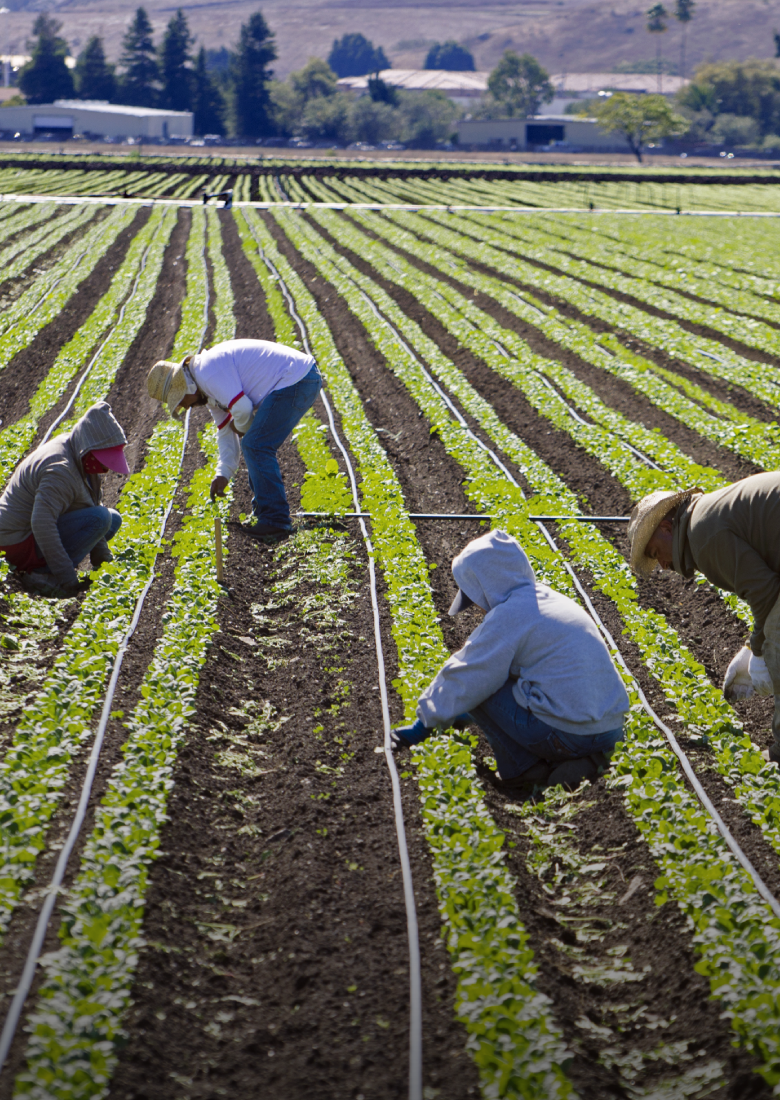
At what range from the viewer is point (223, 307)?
60.7ft

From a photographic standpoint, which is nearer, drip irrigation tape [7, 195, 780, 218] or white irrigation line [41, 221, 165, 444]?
white irrigation line [41, 221, 165, 444]

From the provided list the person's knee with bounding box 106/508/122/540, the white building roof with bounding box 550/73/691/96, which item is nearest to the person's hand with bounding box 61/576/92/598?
the person's knee with bounding box 106/508/122/540

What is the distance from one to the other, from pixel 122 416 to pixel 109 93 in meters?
112

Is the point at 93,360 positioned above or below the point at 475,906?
above

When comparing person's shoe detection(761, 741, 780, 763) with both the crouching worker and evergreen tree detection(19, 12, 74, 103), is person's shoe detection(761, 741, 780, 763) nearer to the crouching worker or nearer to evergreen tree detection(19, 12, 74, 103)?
the crouching worker

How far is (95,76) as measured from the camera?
10831cm

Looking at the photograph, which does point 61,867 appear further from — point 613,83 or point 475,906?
point 613,83

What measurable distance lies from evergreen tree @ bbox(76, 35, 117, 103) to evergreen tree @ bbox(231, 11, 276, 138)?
14.1 m

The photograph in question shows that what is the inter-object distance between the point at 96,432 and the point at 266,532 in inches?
92.2

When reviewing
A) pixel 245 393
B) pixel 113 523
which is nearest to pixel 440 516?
pixel 245 393

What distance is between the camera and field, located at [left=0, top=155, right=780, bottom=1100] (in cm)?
373

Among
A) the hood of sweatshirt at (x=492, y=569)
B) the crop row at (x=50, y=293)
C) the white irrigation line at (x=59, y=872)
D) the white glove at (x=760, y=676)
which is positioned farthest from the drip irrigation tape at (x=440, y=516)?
the crop row at (x=50, y=293)

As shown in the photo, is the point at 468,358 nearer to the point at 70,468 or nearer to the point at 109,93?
the point at 70,468

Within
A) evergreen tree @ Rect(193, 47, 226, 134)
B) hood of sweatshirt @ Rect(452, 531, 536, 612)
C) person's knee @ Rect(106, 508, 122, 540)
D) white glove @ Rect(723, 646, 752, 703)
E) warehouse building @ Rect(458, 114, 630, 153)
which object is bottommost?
white glove @ Rect(723, 646, 752, 703)
